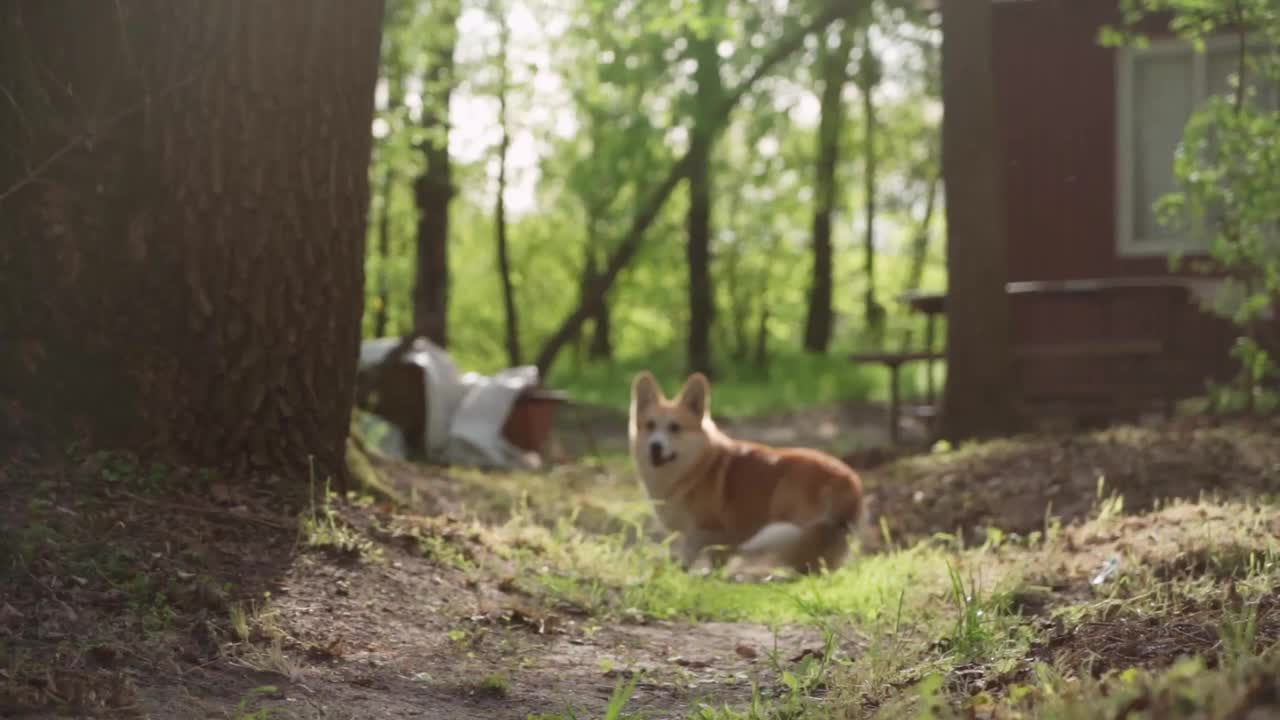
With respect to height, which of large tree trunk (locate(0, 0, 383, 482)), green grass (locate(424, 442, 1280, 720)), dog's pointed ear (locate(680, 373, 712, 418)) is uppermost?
large tree trunk (locate(0, 0, 383, 482))

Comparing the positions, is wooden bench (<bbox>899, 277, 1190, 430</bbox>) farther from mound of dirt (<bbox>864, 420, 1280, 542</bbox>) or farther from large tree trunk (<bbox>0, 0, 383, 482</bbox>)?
large tree trunk (<bbox>0, 0, 383, 482</bbox>)

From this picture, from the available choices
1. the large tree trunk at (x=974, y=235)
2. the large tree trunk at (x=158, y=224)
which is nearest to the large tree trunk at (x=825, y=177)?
the large tree trunk at (x=974, y=235)

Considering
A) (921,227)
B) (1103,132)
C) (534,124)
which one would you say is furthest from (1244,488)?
(921,227)

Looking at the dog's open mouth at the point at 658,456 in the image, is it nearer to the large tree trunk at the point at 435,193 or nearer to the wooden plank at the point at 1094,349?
the wooden plank at the point at 1094,349

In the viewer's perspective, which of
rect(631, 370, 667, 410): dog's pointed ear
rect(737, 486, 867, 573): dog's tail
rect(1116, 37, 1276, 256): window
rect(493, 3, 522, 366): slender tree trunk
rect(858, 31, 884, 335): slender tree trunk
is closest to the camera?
rect(737, 486, 867, 573): dog's tail

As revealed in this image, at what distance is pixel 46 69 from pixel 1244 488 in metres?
5.34

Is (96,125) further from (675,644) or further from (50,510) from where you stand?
(675,644)

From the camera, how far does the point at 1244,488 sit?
6.11 m

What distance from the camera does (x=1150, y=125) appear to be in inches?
522

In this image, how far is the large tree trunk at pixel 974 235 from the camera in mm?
9984

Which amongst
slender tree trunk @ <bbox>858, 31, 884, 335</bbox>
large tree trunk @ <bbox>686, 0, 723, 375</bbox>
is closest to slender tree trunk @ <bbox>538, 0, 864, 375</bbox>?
large tree trunk @ <bbox>686, 0, 723, 375</bbox>

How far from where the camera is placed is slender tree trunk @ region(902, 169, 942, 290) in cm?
3123

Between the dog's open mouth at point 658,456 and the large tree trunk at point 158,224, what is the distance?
257 centimetres

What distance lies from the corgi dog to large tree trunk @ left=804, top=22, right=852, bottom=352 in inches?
408
